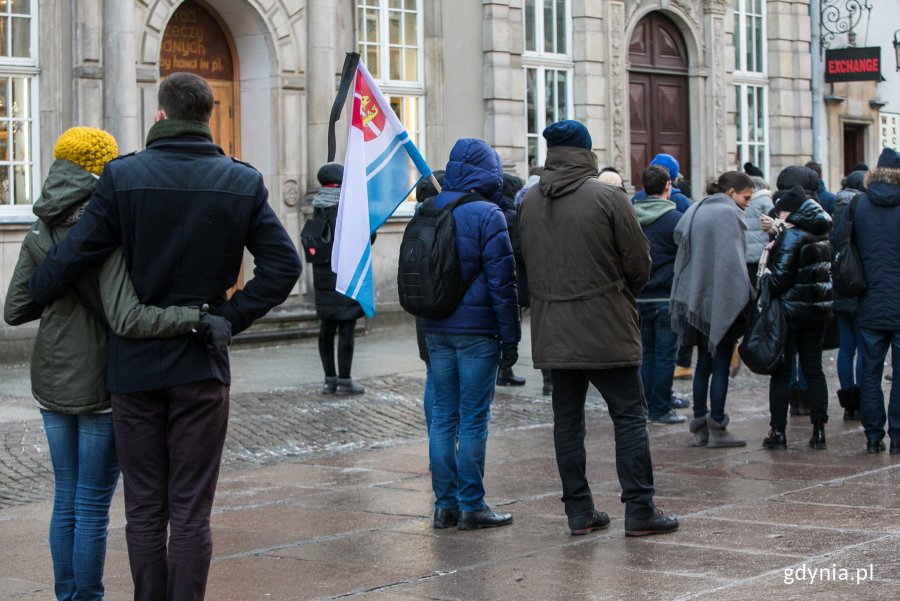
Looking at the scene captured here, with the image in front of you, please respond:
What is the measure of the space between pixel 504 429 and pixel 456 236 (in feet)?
13.1

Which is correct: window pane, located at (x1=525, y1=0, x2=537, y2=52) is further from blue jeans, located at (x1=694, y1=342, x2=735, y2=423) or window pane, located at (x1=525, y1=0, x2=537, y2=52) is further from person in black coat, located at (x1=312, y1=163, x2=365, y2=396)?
blue jeans, located at (x1=694, y1=342, x2=735, y2=423)

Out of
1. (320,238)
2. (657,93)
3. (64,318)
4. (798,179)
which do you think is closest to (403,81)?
(657,93)

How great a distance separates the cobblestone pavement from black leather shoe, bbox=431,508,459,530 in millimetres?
2535

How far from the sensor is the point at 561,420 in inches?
286

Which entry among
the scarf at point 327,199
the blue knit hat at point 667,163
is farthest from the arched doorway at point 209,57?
the blue knit hat at point 667,163

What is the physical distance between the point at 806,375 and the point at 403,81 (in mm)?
9531

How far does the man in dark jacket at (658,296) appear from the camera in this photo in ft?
36.6

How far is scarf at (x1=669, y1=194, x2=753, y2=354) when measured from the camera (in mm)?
9859

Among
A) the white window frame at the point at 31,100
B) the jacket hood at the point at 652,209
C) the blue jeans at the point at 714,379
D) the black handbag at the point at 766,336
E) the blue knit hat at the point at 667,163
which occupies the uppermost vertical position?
the white window frame at the point at 31,100

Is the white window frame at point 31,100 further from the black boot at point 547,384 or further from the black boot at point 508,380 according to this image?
the black boot at point 547,384

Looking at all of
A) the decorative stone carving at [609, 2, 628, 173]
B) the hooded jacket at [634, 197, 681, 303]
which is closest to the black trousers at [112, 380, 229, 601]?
the hooded jacket at [634, 197, 681, 303]

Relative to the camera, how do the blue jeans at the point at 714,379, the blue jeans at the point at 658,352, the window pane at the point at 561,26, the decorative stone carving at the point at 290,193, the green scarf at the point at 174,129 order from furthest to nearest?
the window pane at the point at 561,26 → the decorative stone carving at the point at 290,193 → the blue jeans at the point at 658,352 → the blue jeans at the point at 714,379 → the green scarf at the point at 174,129

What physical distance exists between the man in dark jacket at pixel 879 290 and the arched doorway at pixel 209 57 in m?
8.86

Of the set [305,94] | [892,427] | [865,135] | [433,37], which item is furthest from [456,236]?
[865,135]
